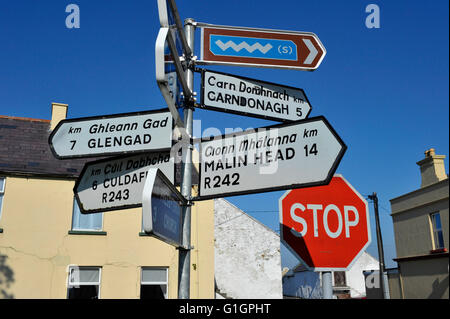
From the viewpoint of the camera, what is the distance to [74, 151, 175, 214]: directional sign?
336 cm

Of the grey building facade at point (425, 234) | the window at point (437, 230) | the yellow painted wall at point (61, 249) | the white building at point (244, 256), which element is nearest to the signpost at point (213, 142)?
the yellow painted wall at point (61, 249)

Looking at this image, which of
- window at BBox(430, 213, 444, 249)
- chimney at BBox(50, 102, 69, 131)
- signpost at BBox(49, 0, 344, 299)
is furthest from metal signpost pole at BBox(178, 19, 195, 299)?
window at BBox(430, 213, 444, 249)

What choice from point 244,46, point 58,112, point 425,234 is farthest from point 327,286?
point 425,234

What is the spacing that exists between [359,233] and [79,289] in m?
11.8

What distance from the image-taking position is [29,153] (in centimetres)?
1436

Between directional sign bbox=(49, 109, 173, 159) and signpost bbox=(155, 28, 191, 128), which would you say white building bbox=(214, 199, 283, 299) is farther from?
signpost bbox=(155, 28, 191, 128)

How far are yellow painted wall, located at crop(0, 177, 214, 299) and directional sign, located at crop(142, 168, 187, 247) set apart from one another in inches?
441

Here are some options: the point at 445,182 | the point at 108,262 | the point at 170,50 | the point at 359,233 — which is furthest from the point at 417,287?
the point at 170,50

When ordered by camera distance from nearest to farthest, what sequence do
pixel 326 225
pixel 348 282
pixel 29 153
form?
pixel 326 225 < pixel 29 153 < pixel 348 282

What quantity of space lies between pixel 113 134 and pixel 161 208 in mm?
1244

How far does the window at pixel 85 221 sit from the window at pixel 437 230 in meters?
17.1

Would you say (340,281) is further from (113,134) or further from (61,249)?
(113,134)
